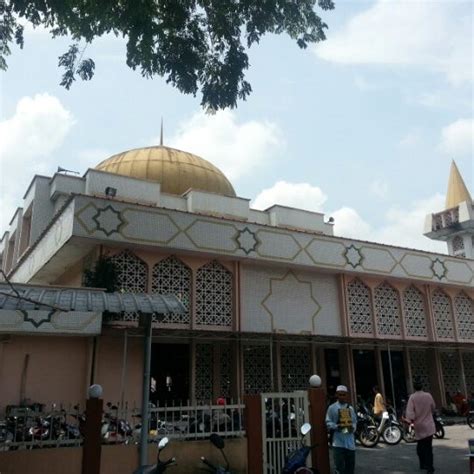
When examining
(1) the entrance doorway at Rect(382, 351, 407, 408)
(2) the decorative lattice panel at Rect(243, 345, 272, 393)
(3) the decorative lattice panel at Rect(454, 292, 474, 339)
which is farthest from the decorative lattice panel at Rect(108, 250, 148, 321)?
(3) the decorative lattice panel at Rect(454, 292, 474, 339)

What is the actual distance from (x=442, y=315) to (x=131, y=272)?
10.9 m

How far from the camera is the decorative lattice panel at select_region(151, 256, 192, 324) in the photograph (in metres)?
12.8

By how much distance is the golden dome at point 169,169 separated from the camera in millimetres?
18375

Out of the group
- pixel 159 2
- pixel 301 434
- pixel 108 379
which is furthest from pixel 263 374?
pixel 159 2

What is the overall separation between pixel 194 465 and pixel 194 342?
671cm

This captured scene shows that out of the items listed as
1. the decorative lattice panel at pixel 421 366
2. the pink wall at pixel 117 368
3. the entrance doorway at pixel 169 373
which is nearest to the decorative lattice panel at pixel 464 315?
the decorative lattice panel at pixel 421 366

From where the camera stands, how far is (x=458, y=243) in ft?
87.5

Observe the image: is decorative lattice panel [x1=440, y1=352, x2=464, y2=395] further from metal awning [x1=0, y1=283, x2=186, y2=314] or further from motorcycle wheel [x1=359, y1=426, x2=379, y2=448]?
metal awning [x1=0, y1=283, x2=186, y2=314]

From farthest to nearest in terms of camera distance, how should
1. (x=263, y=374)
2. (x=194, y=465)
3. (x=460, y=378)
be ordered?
(x=460, y=378), (x=263, y=374), (x=194, y=465)

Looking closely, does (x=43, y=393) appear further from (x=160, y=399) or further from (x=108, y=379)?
(x=160, y=399)

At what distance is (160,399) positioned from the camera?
13133 millimetres

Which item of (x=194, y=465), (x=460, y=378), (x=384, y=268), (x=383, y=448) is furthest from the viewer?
(x=460, y=378)

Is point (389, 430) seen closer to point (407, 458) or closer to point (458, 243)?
point (407, 458)

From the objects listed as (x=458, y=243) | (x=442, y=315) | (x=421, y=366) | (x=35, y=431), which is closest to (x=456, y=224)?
(x=458, y=243)
